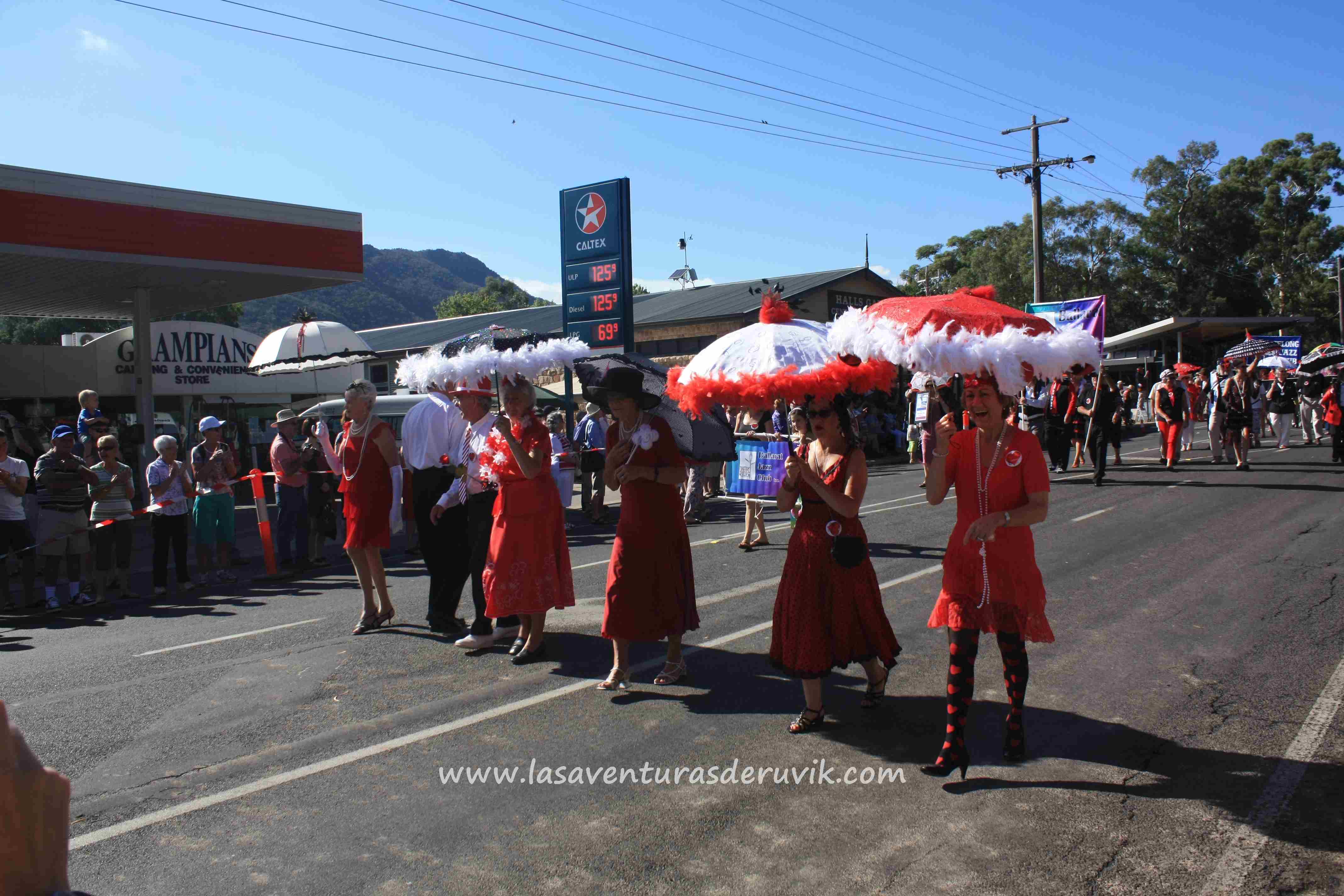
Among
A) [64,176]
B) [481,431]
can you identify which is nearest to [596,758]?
[481,431]

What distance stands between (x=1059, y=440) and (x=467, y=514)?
15.0 m

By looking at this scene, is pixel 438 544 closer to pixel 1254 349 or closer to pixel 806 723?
pixel 806 723

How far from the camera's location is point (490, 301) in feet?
333

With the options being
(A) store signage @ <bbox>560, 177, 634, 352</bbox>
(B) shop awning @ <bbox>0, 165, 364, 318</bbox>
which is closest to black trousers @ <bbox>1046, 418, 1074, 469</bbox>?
(A) store signage @ <bbox>560, 177, 634, 352</bbox>

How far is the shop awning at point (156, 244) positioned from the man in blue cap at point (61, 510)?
748cm

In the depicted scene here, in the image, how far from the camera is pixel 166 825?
13.5 ft

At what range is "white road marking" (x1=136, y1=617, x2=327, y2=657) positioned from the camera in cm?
742

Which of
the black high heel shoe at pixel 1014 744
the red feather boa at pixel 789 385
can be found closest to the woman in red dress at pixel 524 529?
the red feather boa at pixel 789 385

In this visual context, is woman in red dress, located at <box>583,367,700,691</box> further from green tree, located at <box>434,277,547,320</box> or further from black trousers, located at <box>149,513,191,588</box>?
green tree, located at <box>434,277,547,320</box>

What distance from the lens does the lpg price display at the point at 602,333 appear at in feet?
65.6

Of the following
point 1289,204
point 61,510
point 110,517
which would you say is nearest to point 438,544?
point 110,517

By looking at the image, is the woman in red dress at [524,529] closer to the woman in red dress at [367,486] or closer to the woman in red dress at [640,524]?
the woman in red dress at [640,524]

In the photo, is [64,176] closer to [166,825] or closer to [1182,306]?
[166,825]

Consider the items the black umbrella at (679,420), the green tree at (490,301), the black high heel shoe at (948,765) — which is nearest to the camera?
the black high heel shoe at (948,765)
